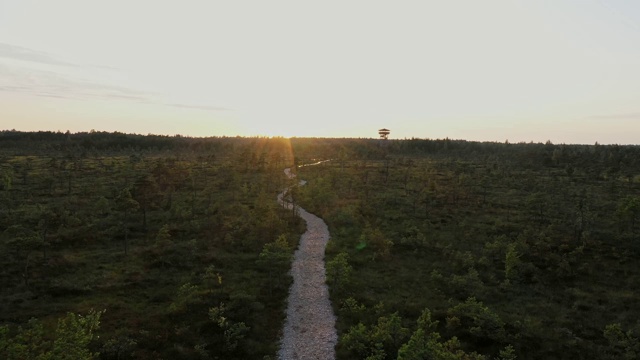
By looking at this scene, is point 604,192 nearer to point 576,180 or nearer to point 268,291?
point 576,180

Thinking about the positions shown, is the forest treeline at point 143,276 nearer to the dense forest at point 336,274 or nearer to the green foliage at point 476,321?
the dense forest at point 336,274

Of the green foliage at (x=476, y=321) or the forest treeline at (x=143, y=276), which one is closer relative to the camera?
the forest treeline at (x=143, y=276)

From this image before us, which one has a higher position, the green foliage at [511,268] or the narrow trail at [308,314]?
the green foliage at [511,268]

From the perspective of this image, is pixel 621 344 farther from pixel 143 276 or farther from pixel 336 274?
pixel 143 276

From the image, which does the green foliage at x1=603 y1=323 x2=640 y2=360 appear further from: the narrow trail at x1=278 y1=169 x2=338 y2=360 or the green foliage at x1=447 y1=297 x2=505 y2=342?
the narrow trail at x1=278 y1=169 x2=338 y2=360

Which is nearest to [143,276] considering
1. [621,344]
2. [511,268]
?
[511,268]

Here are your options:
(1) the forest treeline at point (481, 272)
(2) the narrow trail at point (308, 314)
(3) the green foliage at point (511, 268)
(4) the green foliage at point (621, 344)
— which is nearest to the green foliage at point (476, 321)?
(1) the forest treeline at point (481, 272)
